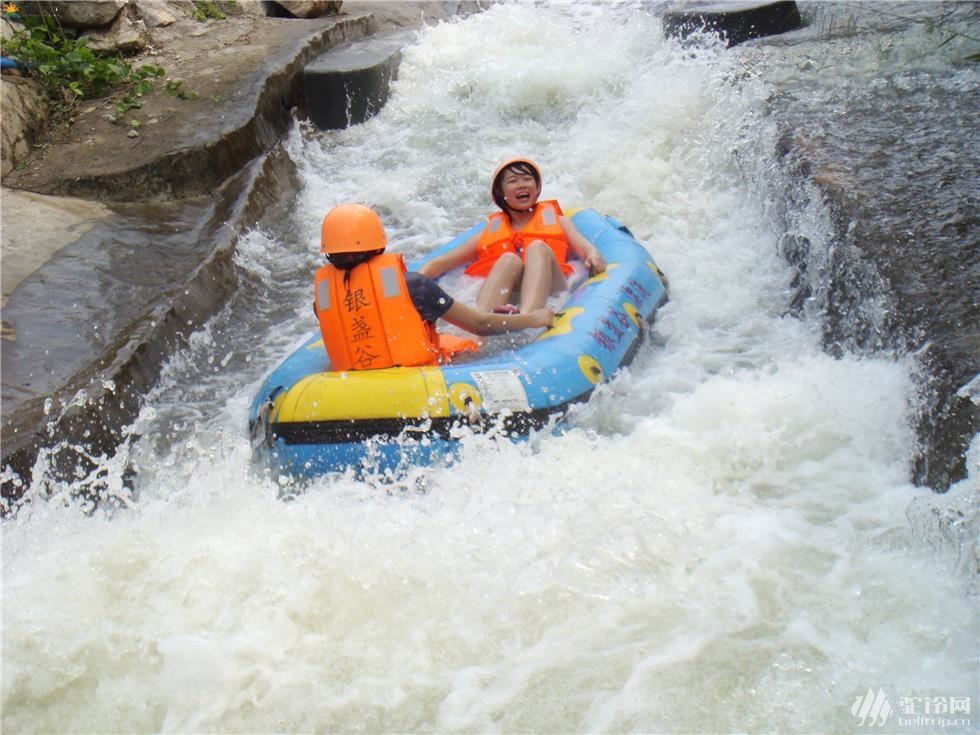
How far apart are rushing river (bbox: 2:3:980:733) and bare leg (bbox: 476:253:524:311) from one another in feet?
2.50

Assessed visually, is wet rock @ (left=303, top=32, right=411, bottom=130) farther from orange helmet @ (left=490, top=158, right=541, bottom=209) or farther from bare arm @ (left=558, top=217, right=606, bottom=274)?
bare arm @ (left=558, top=217, right=606, bottom=274)

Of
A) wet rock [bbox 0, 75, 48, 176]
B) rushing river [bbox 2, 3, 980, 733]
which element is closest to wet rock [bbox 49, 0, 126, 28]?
wet rock [bbox 0, 75, 48, 176]

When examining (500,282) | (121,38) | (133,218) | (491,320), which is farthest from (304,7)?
(491,320)

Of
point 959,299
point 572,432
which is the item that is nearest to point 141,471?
point 572,432

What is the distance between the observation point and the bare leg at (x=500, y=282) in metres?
5.05

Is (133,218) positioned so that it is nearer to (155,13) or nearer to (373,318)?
(373,318)

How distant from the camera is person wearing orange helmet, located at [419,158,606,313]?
534cm

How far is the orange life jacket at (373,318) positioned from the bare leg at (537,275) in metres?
0.82

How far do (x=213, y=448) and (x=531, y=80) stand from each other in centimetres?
541

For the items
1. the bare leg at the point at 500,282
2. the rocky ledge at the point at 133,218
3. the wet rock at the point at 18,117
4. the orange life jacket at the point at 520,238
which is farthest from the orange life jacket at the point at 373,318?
the wet rock at the point at 18,117

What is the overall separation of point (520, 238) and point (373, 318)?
5.11 feet

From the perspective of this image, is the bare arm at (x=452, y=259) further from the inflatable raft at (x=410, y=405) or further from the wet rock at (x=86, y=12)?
the wet rock at (x=86, y=12)

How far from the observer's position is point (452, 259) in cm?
562

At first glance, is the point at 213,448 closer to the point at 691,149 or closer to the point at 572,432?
the point at 572,432
